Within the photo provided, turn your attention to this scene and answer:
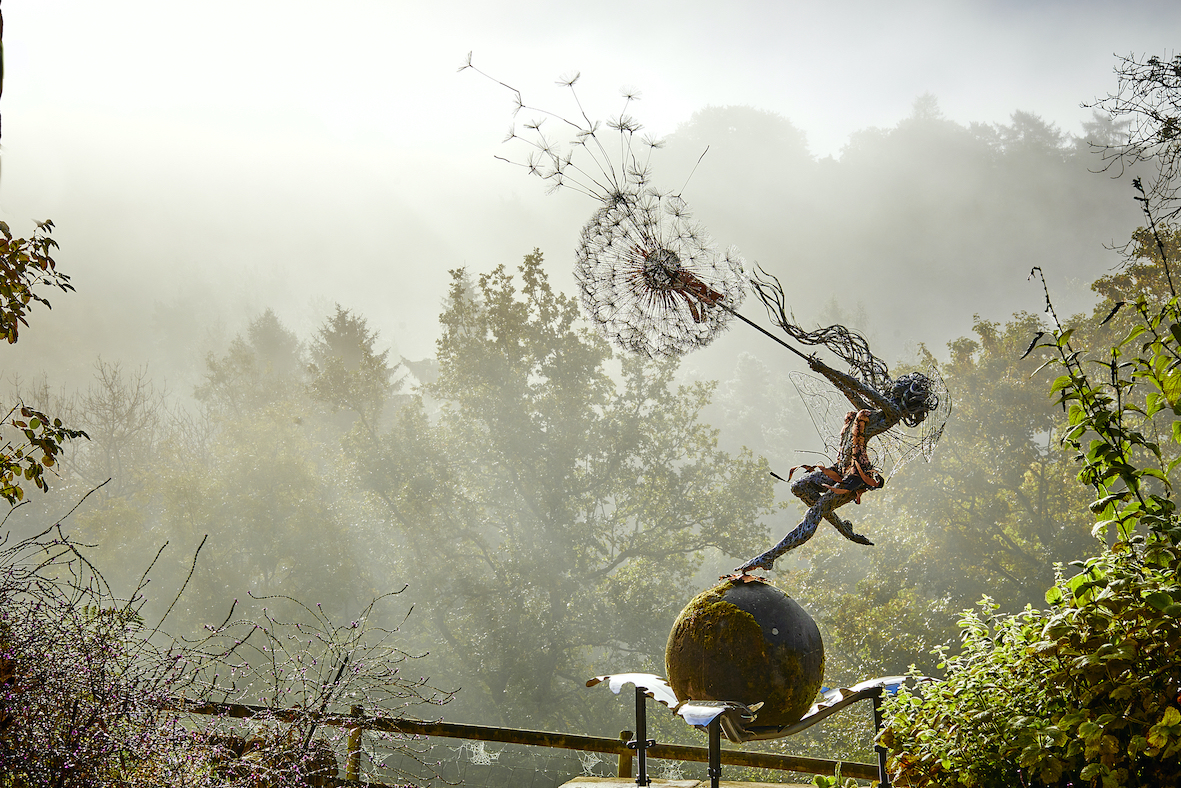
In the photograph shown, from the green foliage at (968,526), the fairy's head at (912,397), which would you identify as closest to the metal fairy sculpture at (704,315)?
the fairy's head at (912,397)

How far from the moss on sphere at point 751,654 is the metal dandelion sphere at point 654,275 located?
1926 millimetres

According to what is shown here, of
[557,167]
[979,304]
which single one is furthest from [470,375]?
[979,304]

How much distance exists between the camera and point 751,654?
392 centimetres

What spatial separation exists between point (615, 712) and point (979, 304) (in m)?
54.0

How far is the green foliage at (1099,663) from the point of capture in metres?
2.14

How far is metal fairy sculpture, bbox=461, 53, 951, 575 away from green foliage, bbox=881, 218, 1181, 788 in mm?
1511

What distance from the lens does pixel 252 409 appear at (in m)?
30.9

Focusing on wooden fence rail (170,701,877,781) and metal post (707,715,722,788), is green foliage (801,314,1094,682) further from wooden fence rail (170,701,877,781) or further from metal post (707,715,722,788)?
metal post (707,715,722,788)

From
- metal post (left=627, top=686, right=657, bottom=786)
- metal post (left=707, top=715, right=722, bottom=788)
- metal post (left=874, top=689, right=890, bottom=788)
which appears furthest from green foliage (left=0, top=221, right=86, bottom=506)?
metal post (left=874, top=689, right=890, bottom=788)

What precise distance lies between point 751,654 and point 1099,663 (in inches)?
76.3

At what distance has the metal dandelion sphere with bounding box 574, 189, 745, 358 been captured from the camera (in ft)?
16.0

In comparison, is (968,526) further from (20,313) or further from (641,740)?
(20,313)

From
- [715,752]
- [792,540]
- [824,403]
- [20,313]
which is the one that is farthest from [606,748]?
[20,313]

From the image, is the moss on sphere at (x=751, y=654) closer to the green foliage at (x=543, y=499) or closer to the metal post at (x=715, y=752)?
the metal post at (x=715, y=752)
